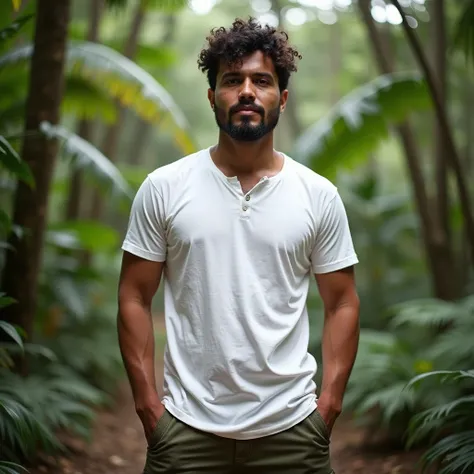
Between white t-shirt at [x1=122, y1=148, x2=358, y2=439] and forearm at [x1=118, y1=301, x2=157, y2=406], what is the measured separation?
0.10m

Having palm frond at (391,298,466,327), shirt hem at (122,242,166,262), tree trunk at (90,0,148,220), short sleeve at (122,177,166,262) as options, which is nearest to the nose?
short sleeve at (122,177,166,262)

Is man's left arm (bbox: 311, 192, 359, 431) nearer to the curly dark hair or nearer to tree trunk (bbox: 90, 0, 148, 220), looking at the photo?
the curly dark hair

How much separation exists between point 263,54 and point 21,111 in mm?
5128

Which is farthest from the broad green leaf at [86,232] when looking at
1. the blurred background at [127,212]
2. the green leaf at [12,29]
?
the green leaf at [12,29]

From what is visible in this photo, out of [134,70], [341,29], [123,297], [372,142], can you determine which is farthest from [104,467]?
[341,29]

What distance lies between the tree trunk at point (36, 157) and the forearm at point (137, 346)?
2.34 meters

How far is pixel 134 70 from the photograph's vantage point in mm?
8062

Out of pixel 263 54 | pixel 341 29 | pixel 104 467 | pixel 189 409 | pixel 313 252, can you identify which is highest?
pixel 341 29

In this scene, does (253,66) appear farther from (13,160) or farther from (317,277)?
(13,160)

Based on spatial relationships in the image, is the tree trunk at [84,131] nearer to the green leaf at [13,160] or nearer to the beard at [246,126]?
the green leaf at [13,160]

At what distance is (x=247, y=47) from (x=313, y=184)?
2.05ft

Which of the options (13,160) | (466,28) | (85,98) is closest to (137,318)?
(13,160)

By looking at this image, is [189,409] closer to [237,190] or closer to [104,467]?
[237,190]

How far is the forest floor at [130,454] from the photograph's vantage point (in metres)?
5.66
